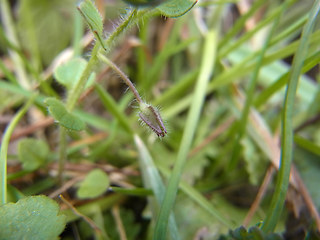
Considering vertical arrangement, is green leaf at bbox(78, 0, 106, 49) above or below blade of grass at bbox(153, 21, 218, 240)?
above

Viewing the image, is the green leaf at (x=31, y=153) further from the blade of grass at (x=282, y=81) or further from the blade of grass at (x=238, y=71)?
the blade of grass at (x=282, y=81)

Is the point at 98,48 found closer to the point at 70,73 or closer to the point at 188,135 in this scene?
the point at 70,73

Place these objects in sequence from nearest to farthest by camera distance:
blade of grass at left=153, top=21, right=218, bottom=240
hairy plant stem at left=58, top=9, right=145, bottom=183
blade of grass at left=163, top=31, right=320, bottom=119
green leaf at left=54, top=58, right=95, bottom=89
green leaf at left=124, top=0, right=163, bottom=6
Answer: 1. green leaf at left=124, top=0, right=163, bottom=6
2. hairy plant stem at left=58, top=9, right=145, bottom=183
3. blade of grass at left=153, top=21, right=218, bottom=240
4. green leaf at left=54, top=58, right=95, bottom=89
5. blade of grass at left=163, top=31, right=320, bottom=119

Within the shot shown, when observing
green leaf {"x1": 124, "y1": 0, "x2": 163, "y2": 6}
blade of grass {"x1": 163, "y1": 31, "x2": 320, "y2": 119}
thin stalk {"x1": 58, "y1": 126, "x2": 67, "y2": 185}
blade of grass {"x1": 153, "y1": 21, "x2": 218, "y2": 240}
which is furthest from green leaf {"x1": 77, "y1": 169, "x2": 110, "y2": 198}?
green leaf {"x1": 124, "y1": 0, "x2": 163, "y2": 6}

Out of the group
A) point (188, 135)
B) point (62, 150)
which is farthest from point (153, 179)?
point (62, 150)

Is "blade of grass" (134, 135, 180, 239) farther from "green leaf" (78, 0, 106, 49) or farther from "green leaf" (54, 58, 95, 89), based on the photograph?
"green leaf" (78, 0, 106, 49)

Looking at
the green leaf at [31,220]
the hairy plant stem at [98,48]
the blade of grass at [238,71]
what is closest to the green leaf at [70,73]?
the hairy plant stem at [98,48]

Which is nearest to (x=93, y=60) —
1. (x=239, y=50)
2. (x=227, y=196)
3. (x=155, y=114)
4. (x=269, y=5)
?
(x=155, y=114)

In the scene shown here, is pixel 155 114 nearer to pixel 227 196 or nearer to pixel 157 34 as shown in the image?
pixel 227 196
